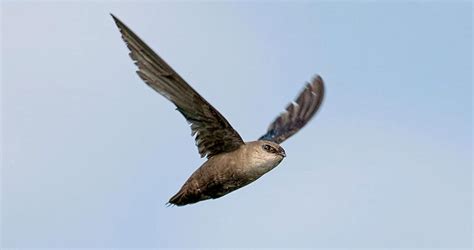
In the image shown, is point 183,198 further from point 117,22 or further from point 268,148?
point 117,22

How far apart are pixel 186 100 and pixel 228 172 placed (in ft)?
3.38

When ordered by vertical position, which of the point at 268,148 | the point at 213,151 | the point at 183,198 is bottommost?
the point at 183,198

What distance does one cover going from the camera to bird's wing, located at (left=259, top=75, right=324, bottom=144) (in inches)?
564

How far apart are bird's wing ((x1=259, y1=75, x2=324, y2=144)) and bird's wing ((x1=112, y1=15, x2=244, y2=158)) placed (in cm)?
254

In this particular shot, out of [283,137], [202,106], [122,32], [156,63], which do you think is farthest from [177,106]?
[283,137]

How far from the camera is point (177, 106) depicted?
11.2 metres

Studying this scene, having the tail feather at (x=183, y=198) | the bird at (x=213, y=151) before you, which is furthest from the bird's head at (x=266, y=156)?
the tail feather at (x=183, y=198)

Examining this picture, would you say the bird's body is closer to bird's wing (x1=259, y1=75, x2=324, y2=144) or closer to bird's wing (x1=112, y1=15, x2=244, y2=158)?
bird's wing (x1=112, y1=15, x2=244, y2=158)

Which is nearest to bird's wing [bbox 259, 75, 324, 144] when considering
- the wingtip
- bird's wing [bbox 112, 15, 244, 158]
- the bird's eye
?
bird's wing [bbox 112, 15, 244, 158]

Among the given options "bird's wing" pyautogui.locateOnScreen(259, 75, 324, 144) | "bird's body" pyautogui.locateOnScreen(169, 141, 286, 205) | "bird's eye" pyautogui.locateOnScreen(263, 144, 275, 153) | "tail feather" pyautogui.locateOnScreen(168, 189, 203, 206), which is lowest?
"tail feather" pyautogui.locateOnScreen(168, 189, 203, 206)

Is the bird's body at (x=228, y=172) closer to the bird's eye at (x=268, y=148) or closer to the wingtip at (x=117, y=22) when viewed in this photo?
the bird's eye at (x=268, y=148)

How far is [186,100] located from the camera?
11.1 metres

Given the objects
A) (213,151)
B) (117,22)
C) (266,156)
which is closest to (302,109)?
(213,151)

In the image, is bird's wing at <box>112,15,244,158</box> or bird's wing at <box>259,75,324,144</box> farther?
bird's wing at <box>259,75,324,144</box>
